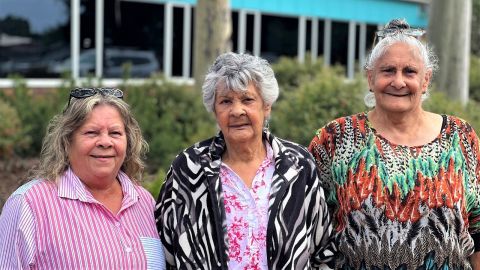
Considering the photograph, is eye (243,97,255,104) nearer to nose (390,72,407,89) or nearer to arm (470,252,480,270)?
nose (390,72,407,89)

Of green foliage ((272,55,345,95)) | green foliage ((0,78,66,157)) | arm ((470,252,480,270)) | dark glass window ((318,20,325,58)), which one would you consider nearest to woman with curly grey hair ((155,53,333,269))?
arm ((470,252,480,270))

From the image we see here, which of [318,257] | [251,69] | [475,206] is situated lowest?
[318,257]

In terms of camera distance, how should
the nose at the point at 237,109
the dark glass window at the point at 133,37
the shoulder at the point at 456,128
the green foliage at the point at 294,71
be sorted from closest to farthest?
the nose at the point at 237,109
the shoulder at the point at 456,128
the green foliage at the point at 294,71
the dark glass window at the point at 133,37

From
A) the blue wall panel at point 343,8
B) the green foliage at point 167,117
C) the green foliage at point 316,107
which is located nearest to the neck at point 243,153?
the green foliage at point 316,107

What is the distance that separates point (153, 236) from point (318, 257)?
85 centimetres

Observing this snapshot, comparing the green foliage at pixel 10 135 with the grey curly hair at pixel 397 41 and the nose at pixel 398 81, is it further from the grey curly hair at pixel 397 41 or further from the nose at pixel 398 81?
the nose at pixel 398 81

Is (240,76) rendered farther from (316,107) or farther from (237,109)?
(316,107)

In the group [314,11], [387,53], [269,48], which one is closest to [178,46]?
[269,48]

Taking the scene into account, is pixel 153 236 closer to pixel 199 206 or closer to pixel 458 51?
pixel 199 206

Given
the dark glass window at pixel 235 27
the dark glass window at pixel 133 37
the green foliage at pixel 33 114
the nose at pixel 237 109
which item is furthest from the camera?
the dark glass window at pixel 235 27

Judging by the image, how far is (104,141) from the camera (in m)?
3.49

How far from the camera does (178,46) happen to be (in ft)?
64.1

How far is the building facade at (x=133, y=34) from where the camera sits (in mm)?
15859

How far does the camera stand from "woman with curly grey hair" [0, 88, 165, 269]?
129 inches
